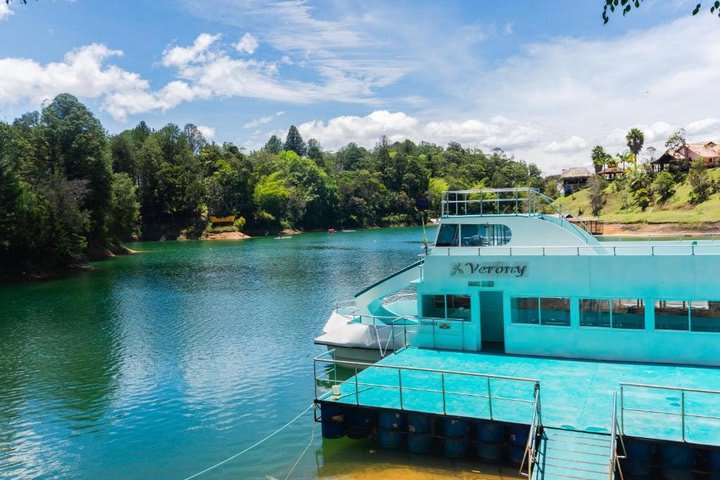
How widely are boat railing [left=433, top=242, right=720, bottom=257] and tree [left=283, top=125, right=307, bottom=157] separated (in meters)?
177

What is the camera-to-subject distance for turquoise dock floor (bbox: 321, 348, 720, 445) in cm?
1326

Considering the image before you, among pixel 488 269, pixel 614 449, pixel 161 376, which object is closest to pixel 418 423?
pixel 614 449

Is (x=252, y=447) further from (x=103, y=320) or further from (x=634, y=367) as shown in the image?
(x=103, y=320)

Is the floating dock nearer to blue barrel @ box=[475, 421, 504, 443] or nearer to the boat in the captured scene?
blue barrel @ box=[475, 421, 504, 443]

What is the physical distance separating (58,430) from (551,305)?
16.5m

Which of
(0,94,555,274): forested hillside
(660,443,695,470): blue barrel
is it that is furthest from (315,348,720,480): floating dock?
→ (0,94,555,274): forested hillside

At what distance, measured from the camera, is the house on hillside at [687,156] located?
334 feet

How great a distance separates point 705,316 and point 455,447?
337 inches

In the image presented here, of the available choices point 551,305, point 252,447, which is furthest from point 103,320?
point 551,305

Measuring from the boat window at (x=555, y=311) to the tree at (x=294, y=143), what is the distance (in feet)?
588

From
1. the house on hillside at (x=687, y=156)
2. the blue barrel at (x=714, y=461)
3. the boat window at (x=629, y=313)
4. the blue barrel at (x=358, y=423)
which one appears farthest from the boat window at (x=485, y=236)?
the house on hillside at (x=687, y=156)

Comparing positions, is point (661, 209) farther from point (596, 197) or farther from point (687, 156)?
point (687, 156)

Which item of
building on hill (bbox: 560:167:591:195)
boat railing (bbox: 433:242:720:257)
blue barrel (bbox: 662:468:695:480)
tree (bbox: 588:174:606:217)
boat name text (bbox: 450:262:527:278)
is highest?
building on hill (bbox: 560:167:591:195)

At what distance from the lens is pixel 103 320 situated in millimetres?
36875
